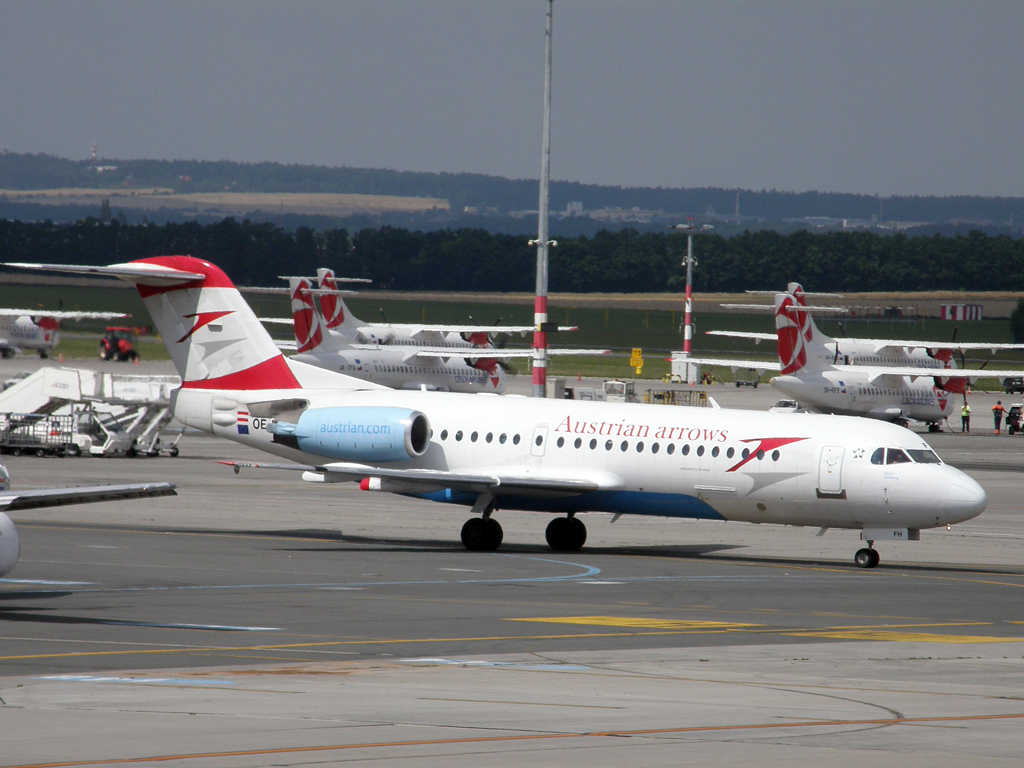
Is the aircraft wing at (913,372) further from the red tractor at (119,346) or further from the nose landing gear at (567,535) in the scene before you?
the red tractor at (119,346)

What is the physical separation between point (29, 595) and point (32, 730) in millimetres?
11632

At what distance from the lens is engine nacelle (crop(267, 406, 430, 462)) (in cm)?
3428

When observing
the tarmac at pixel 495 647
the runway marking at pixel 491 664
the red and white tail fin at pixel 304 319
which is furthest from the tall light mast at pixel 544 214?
the red and white tail fin at pixel 304 319

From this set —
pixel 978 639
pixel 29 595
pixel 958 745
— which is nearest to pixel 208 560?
pixel 29 595

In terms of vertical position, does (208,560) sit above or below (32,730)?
below

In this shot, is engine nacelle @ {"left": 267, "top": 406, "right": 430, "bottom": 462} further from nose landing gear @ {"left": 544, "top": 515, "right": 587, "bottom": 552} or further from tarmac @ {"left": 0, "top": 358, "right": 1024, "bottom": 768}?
nose landing gear @ {"left": 544, "top": 515, "right": 587, "bottom": 552}

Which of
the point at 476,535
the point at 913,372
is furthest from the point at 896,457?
the point at 913,372

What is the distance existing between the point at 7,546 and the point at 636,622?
9.28 m

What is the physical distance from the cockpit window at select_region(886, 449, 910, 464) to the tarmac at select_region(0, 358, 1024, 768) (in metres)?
2.41

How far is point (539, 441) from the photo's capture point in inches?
1335

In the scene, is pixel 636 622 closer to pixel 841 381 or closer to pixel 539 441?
pixel 539 441

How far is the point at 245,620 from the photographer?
2175 cm

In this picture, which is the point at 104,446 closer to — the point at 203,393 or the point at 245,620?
the point at 203,393

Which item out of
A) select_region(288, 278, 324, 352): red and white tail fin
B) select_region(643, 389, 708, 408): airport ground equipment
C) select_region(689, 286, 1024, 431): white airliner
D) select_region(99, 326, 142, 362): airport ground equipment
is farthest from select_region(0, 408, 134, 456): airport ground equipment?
select_region(99, 326, 142, 362): airport ground equipment
